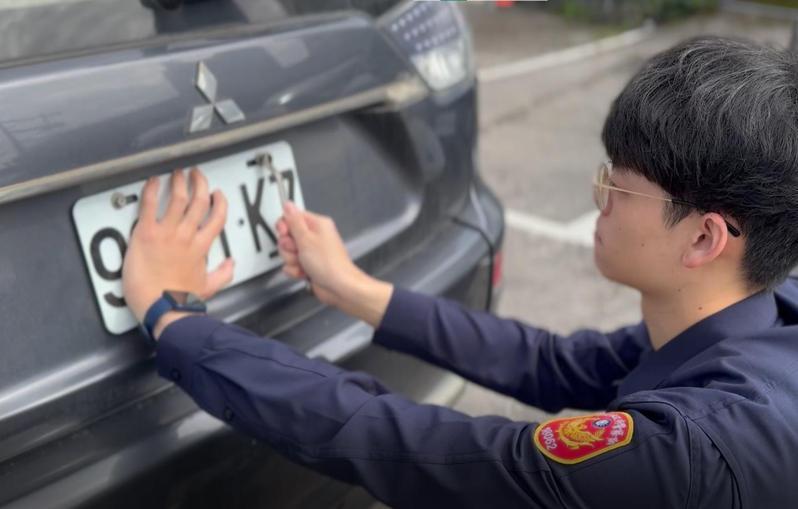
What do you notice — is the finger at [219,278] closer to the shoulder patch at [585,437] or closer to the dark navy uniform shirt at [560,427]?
the dark navy uniform shirt at [560,427]

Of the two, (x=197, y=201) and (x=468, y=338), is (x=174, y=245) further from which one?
(x=468, y=338)

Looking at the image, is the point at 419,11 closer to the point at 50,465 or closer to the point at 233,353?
the point at 233,353

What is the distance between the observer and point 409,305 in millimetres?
1779

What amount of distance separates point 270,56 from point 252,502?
82 cm

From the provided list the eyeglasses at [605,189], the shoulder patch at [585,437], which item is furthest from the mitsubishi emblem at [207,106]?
the shoulder patch at [585,437]

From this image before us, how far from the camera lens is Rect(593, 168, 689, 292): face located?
139cm

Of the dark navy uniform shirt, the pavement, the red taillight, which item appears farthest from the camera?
the pavement

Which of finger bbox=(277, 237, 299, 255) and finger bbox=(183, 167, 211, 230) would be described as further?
finger bbox=(277, 237, 299, 255)

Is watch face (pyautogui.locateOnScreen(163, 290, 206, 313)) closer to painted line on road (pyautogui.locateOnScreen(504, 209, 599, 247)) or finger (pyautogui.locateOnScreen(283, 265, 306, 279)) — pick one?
finger (pyautogui.locateOnScreen(283, 265, 306, 279))

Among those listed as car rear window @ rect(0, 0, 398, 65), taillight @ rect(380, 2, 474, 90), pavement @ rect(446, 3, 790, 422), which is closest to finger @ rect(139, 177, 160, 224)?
car rear window @ rect(0, 0, 398, 65)

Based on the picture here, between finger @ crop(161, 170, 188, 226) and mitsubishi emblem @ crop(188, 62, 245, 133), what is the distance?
0.30 feet

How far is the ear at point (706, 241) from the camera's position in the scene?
4.38ft

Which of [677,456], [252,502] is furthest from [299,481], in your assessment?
[677,456]

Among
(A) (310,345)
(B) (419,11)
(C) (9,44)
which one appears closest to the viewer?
(C) (9,44)
